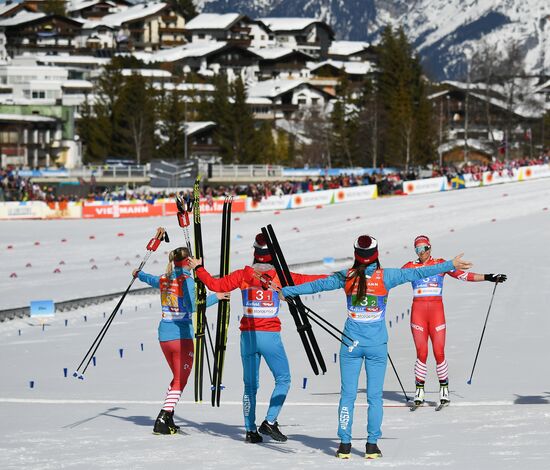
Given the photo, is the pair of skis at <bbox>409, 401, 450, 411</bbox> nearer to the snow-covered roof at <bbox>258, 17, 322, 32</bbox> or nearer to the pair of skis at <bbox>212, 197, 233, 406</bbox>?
the pair of skis at <bbox>212, 197, 233, 406</bbox>

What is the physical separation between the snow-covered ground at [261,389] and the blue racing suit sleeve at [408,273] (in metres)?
1.37

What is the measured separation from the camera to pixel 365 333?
9.59m

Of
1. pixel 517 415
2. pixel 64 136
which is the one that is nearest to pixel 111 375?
pixel 517 415

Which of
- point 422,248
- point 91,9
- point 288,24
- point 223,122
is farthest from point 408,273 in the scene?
point 288,24

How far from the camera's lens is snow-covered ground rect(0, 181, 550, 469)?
960 centimetres

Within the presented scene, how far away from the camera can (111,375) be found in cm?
1551

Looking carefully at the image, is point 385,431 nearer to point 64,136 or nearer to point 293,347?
point 293,347

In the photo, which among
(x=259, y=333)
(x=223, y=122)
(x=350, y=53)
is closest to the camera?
(x=259, y=333)

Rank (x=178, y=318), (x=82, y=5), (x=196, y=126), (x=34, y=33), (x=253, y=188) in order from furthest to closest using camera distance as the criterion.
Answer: (x=82, y=5), (x=34, y=33), (x=196, y=126), (x=253, y=188), (x=178, y=318)

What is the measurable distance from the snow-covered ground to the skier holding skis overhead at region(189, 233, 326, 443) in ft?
0.95

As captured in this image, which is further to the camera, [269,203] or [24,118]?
[24,118]

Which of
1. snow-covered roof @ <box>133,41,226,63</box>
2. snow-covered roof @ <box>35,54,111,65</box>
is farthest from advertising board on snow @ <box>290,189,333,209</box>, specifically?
snow-covered roof @ <box>133,41,226,63</box>

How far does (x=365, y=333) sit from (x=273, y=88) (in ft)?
395

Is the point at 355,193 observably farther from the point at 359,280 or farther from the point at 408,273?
the point at 359,280
